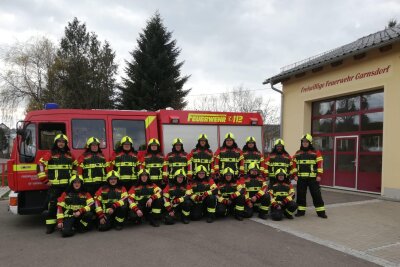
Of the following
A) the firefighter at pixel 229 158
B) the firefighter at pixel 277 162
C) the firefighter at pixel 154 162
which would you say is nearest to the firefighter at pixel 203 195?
Result: the firefighter at pixel 229 158

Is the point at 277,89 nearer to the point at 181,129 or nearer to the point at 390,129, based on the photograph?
the point at 390,129

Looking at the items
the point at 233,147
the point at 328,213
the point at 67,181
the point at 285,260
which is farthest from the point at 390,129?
the point at 67,181

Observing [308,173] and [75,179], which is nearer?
[75,179]

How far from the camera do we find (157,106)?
22.2m

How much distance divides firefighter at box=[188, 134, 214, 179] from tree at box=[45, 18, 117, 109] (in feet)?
52.5

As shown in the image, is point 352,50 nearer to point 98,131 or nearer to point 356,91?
point 356,91

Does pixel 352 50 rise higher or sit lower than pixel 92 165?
higher

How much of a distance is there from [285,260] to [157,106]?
18.1 meters

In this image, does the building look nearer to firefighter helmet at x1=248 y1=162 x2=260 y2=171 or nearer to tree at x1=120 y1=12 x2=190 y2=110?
firefighter helmet at x1=248 y1=162 x2=260 y2=171

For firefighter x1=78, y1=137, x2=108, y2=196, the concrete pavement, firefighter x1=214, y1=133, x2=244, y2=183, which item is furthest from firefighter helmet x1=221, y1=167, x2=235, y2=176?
firefighter x1=78, y1=137, x2=108, y2=196

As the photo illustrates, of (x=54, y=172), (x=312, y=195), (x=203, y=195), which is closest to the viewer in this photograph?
(x=54, y=172)

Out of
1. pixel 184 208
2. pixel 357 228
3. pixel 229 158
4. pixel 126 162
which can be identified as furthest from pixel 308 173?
pixel 126 162

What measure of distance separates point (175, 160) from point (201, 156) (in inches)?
24.9

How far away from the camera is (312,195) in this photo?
311 inches
